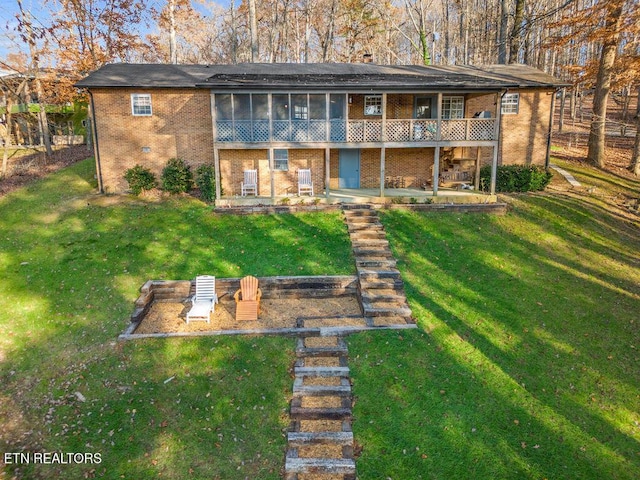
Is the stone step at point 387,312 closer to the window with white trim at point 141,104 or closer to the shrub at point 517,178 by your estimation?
the shrub at point 517,178

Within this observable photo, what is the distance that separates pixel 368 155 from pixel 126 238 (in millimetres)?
11217

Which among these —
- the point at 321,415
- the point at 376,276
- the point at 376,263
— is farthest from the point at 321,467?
the point at 376,263

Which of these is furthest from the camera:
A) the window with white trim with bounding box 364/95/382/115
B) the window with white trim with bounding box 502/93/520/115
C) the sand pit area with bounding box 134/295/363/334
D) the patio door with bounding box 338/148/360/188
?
the window with white trim with bounding box 502/93/520/115

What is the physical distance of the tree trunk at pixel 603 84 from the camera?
19656mm

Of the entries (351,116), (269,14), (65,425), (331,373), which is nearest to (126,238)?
(65,425)

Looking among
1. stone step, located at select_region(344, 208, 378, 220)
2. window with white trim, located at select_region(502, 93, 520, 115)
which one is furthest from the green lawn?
window with white trim, located at select_region(502, 93, 520, 115)

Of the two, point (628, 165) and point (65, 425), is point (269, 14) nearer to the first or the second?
point (628, 165)

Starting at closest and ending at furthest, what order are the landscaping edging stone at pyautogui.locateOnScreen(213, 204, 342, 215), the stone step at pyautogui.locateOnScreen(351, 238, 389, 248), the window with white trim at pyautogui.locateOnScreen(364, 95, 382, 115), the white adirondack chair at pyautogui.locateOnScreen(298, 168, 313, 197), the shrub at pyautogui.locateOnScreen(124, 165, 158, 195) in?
the stone step at pyautogui.locateOnScreen(351, 238, 389, 248)
the landscaping edging stone at pyautogui.locateOnScreen(213, 204, 342, 215)
the shrub at pyautogui.locateOnScreen(124, 165, 158, 195)
the white adirondack chair at pyautogui.locateOnScreen(298, 168, 313, 197)
the window with white trim at pyautogui.locateOnScreen(364, 95, 382, 115)

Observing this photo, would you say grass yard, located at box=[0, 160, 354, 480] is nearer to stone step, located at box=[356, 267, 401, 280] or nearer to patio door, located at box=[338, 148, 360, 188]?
stone step, located at box=[356, 267, 401, 280]

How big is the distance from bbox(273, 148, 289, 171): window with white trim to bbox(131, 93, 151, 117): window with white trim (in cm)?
578

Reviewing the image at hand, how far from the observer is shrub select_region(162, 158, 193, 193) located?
17.5 m

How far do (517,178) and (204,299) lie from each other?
1453 cm

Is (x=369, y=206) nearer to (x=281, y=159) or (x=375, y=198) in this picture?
(x=375, y=198)

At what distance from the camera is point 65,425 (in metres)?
7.43
